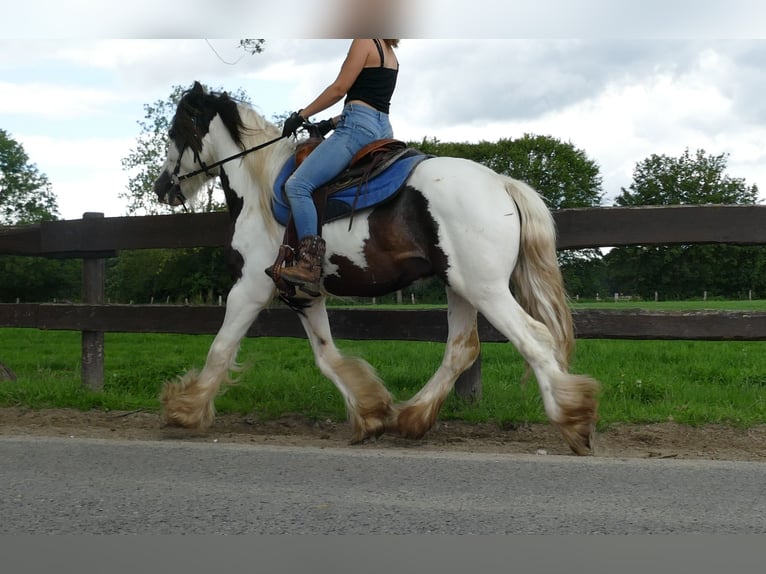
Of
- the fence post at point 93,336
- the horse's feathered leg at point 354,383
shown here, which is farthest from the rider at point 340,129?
the fence post at point 93,336

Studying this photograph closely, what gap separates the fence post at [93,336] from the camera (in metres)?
7.51

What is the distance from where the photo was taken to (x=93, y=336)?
24.9ft

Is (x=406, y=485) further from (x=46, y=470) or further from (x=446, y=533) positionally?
(x=46, y=470)

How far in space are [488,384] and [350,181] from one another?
8.91 feet

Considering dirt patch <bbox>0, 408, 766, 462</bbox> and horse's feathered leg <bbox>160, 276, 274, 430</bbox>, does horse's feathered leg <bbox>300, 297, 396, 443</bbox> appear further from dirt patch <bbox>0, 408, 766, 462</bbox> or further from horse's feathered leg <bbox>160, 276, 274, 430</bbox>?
horse's feathered leg <bbox>160, 276, 274, 430</bbox>

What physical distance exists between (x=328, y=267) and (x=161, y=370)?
3.88 meters

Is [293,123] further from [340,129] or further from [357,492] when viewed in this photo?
[357,492]

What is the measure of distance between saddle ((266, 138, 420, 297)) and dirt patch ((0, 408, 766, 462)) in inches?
43.0

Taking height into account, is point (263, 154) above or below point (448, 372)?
above

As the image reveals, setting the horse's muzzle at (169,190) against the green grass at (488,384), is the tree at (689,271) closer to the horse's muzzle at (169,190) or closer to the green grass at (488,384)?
the green grass at (488,384)

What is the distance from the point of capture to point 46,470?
409 centimetres

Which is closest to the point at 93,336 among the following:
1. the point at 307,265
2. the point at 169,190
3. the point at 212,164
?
the point at 169,190

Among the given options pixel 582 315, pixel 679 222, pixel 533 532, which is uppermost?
pixel 679 222

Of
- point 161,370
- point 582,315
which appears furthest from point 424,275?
point 161,370
